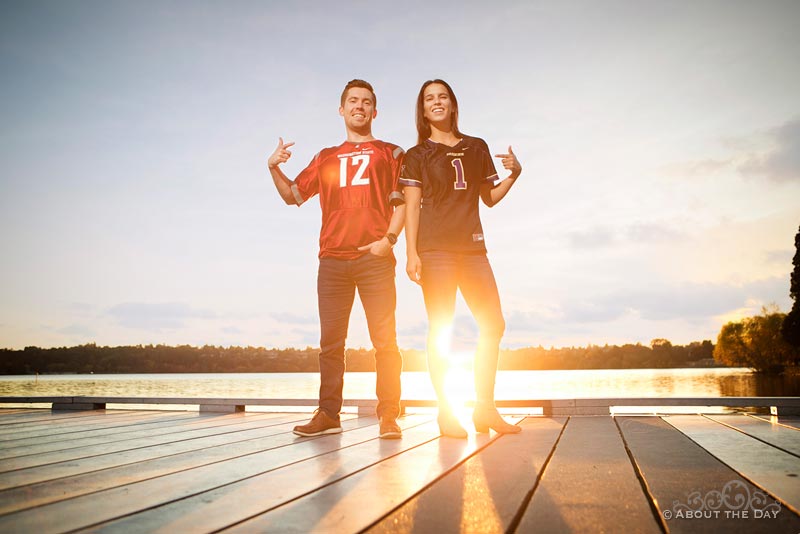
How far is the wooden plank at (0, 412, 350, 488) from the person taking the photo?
7.06ft

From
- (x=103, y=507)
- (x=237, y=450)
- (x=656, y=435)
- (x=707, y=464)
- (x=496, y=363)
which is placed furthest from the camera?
(x=496, y=363)

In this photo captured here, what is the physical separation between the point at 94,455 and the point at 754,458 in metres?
2.98

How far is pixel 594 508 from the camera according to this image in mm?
1478

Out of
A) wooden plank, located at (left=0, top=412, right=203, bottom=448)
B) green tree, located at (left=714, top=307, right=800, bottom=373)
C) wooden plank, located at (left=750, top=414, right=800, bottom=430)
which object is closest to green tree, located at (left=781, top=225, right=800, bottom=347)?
green tree, located at (left=714, top=307, right=800, bottom=373)

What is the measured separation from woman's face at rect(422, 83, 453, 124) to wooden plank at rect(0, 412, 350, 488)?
2.48m

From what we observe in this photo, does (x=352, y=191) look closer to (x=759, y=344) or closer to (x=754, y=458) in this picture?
(x=754, y=458)

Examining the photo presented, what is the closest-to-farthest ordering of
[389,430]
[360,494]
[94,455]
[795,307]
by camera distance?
[360,494] < [94,455] < [389,430] < [795,307]

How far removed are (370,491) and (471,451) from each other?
0.95 meters

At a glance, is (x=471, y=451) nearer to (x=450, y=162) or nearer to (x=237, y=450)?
(x=237, y=450)

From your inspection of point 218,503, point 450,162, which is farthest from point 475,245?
point 218,503

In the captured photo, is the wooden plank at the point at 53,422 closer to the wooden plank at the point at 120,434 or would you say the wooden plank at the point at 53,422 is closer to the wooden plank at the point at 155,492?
the wooden plank at the point at 120,434

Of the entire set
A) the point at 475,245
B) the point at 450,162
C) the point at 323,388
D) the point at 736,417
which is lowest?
the point at 736,417

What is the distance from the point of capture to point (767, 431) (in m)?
3.12

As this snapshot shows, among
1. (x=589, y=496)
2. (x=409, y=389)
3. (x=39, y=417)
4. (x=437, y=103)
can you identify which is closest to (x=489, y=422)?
(x=589, y=496)
